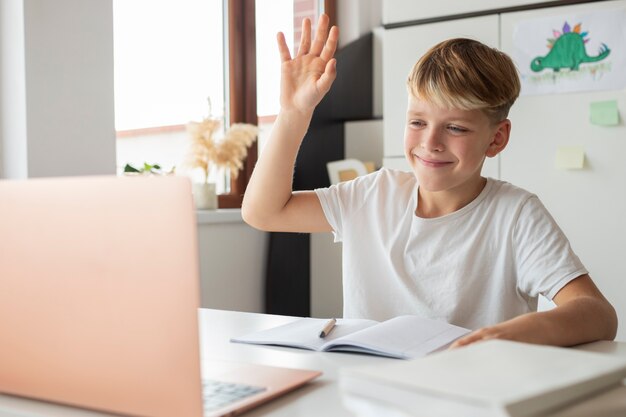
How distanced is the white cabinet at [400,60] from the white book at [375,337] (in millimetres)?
1826

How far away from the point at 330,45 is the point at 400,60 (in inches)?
66.3

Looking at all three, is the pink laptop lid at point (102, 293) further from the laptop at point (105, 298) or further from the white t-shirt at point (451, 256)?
the white t-shirt at point (451, 256)

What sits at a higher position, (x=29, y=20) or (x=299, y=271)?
(x=29, y=20)

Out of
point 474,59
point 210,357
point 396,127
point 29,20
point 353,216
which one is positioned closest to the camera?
point 210,357

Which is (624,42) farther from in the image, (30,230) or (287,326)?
(30,230)

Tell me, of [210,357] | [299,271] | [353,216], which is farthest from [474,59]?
[299,271]

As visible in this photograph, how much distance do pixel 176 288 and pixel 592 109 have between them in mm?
2256

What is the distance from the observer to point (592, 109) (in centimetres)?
259

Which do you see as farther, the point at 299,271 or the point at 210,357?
the point at 299,271

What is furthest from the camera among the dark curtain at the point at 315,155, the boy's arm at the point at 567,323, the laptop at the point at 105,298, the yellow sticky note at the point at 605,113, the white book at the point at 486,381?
the dark curtain at the point at 315,155

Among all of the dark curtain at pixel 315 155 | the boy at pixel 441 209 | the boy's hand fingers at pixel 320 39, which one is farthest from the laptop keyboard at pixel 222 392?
the dark curtain at pixel 315 155

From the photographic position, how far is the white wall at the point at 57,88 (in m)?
2.25

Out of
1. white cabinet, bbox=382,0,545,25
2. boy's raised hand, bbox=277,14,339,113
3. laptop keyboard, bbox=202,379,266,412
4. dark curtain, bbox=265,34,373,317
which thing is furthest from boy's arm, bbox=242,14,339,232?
dark curtain, bbox=265,34,373,317

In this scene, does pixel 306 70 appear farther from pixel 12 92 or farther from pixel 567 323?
pixel 12 92
